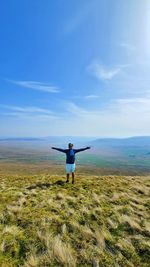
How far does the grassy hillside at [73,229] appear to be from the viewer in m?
7.46

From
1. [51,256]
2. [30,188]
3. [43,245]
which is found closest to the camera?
[51,256]

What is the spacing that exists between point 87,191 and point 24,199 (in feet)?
15.3

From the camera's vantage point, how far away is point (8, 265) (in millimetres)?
6977

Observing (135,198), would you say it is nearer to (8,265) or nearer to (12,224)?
(12,224)

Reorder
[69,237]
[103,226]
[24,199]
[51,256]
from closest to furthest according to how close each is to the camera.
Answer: [51,256]
[69,237]
[103,226]
[24,199]

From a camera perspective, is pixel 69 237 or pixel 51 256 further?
pixel 69 237

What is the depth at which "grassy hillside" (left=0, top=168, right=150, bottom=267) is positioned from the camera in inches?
294

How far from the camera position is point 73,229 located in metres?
9.31

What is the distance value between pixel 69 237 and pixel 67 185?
8.28 m

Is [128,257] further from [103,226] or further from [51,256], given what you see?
[51,256]

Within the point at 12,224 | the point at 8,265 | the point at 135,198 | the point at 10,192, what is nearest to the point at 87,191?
the point at 135,198

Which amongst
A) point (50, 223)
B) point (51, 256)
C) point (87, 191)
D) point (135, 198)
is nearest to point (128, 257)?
point (51, 256)

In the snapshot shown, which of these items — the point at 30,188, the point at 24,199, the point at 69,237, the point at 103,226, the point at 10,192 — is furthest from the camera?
the point at 30,188

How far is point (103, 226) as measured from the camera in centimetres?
973
